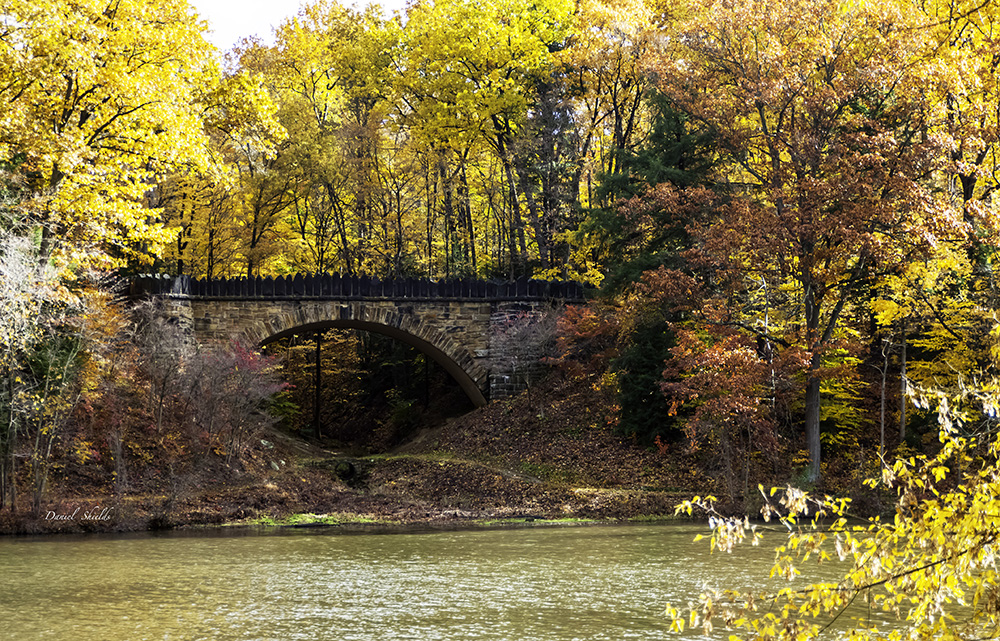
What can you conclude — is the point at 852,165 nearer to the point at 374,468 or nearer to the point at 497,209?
the point at 374,468

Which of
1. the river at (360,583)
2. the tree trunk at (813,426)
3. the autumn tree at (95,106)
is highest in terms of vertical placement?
the autumn tree at (95,106)

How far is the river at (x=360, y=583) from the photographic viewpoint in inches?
335

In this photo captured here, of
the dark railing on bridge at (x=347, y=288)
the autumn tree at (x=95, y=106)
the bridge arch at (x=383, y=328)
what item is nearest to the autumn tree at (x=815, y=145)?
the dark railing on bridge at (x=347, y=288)

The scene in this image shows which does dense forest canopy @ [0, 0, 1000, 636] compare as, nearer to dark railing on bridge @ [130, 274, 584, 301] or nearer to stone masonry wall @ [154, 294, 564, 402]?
dark railing on bridge @ [130, 274, 584, 301]

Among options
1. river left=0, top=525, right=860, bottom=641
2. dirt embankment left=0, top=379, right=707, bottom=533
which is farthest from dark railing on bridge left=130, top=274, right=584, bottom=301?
river left=0, top=525, right=860, bottom=641

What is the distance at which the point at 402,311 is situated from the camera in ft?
76.0

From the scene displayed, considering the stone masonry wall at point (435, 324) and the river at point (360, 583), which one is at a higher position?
the stone masonry wall at point (435, 324)

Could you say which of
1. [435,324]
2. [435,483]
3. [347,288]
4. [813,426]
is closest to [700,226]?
[813,426]

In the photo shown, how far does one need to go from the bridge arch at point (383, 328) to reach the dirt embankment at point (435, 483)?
1061 millimetres

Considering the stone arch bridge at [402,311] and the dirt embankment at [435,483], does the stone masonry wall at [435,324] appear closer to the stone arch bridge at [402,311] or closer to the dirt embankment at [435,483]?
the stone arch bridge at [402,311]

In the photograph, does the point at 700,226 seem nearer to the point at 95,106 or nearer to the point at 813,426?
the point at 813,426

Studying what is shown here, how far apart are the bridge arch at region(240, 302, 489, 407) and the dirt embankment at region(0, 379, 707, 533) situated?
3.48 ft

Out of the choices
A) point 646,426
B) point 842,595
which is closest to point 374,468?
point 646,426

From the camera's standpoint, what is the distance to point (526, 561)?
39.9ft
